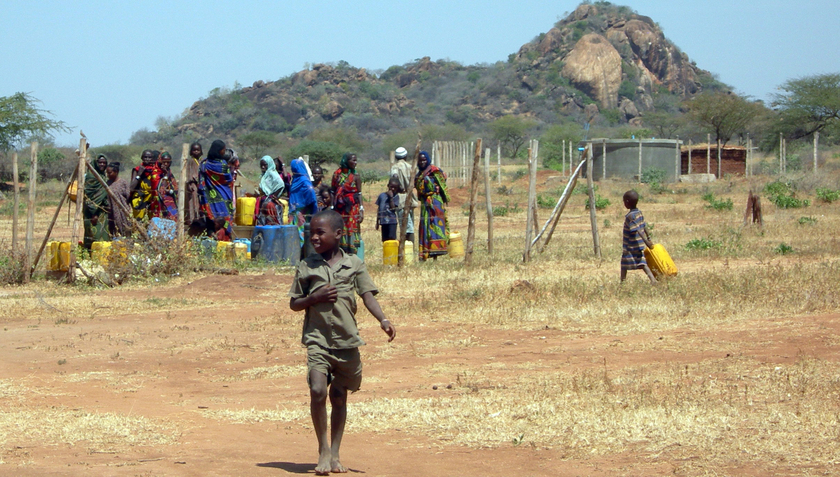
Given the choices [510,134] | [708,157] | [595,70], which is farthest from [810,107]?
[595,70]

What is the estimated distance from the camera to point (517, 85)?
295 ft

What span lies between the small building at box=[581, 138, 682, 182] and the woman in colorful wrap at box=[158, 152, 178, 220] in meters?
22.1

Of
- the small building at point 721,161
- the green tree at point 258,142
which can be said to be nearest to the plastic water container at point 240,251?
the small building at point 721,161

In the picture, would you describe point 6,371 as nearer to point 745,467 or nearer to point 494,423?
point 494,423

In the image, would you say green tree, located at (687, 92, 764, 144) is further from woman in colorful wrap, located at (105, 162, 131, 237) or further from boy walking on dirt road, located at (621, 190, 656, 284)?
woman in colorful wrap, located at (105, 162, 131, 237)

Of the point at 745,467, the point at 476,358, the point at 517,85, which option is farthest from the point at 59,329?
the point at 517,85

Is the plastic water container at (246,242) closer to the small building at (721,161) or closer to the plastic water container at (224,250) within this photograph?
the plastic water container at (224,250)

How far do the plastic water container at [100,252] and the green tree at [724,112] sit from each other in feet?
112

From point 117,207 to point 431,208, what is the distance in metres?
4.32

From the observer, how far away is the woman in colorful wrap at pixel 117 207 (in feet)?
39.4

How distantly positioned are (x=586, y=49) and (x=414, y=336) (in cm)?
8599

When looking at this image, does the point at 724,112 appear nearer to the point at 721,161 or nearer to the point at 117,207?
the point at 721,161

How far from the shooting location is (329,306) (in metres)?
4.36

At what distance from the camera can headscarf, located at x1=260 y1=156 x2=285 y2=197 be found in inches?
521
